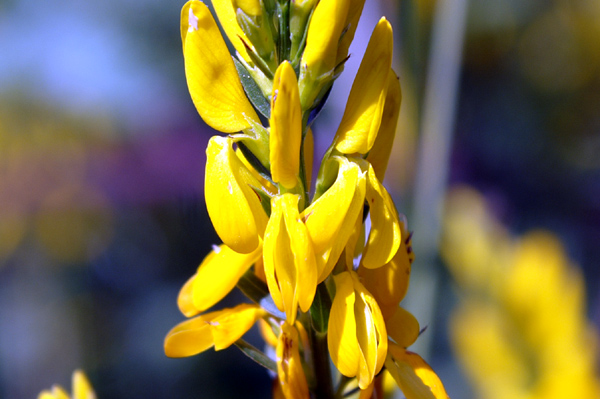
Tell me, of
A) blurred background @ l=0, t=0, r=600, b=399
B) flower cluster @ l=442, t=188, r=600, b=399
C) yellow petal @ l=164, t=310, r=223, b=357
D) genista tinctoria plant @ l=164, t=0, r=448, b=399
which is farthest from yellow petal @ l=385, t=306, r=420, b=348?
flower cluster @ l=442, t=188, r=600, b=399

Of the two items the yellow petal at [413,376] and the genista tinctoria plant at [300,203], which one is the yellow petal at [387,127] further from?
the yellow petal at [413,376]

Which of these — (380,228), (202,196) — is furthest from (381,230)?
(202,196)

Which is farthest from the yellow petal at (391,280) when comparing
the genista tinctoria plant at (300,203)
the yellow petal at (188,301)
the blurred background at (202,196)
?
the blurred background at (202,196)

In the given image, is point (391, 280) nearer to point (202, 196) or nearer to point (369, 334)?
point (369, 334)

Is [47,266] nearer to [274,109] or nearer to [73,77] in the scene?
[73,77]

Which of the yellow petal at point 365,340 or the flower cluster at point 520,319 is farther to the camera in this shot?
the flower cluster at point 520,319

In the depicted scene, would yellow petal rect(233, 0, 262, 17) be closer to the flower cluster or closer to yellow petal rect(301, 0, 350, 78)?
yellow petal rect(301, 0, 350, 78)
